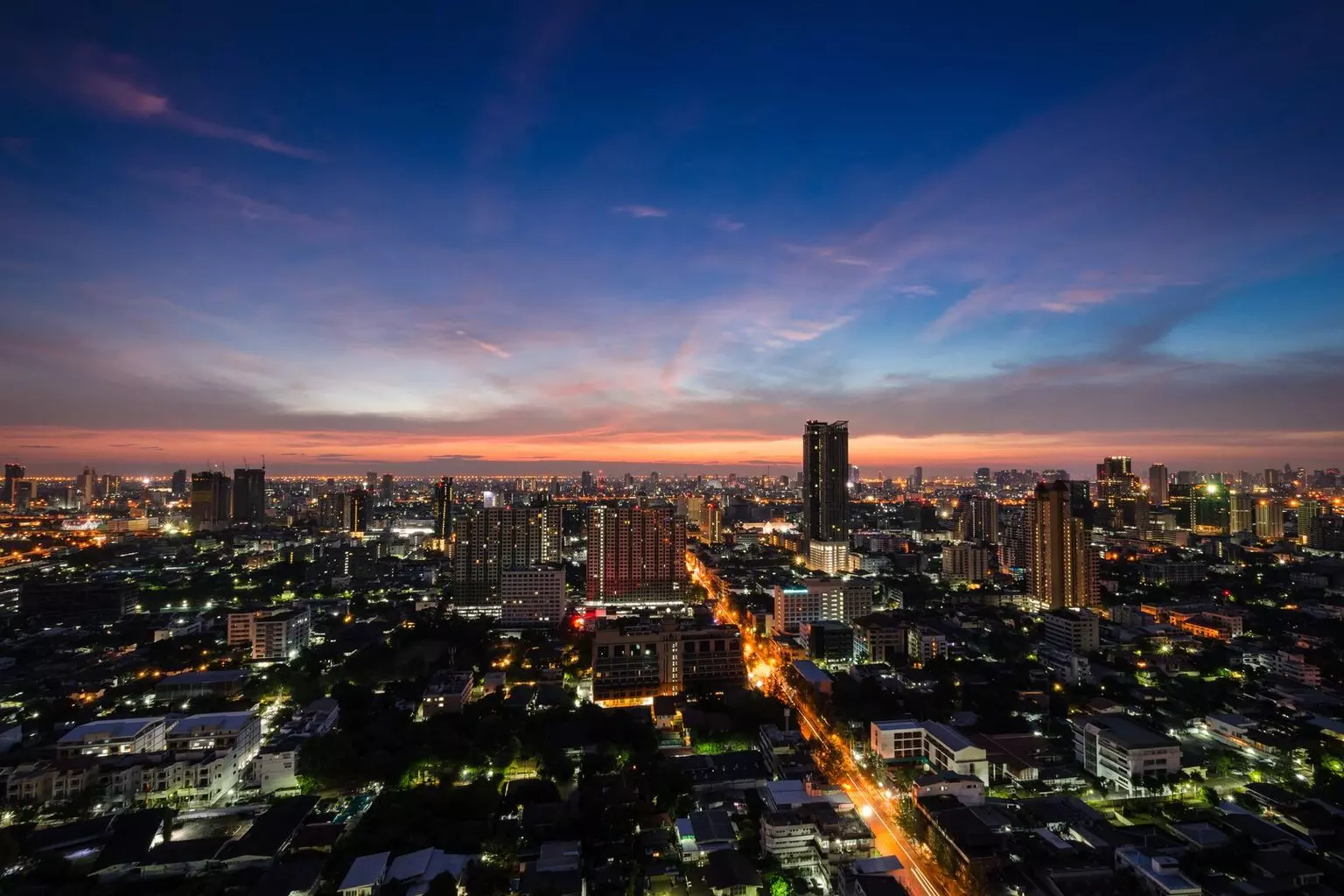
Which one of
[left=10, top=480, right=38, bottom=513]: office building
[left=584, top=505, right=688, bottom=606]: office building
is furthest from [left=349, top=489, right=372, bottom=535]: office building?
[left=584, top=505, right=688, bottom=606]: office building

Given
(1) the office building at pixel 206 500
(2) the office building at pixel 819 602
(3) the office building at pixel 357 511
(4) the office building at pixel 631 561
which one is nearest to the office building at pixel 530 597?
(4) the office building at pixel 631 561

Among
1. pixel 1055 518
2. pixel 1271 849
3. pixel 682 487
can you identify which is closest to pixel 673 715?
pixel 1271 849

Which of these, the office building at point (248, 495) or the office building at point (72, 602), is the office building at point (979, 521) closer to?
the office building at point (72, 602)

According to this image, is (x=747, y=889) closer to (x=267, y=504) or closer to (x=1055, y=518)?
(x=1055, y=518)


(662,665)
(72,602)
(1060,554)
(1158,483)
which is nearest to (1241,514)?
(1158,483)

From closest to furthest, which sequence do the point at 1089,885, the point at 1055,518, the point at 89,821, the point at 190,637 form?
1. the point at 1089,885
2. the point at 89,821
3. the point at 190,637
4. the point at 1055,518
